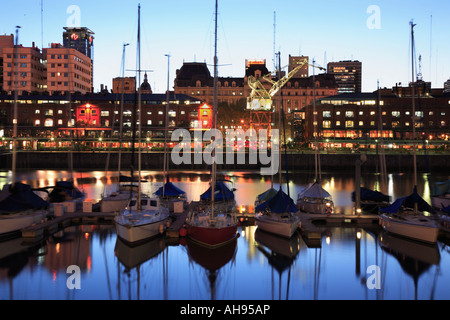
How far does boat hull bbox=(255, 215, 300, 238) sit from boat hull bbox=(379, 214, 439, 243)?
6.36 meters

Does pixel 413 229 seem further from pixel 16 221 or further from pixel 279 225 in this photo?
pixel 16 221

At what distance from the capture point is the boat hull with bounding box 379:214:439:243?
80.8 feet

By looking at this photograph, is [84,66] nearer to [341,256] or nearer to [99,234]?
[99,234]

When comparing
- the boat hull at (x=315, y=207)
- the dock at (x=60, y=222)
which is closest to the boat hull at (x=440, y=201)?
the boat hull at (x=315, y=207)

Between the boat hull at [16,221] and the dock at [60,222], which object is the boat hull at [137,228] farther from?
the boat hull at [16,221]

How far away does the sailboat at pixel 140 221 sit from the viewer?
958 inches

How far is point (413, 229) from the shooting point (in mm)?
25312

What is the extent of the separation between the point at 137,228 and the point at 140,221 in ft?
2.14

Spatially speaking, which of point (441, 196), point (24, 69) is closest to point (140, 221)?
point (441, 196)

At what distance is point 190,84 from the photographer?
135000 mm
